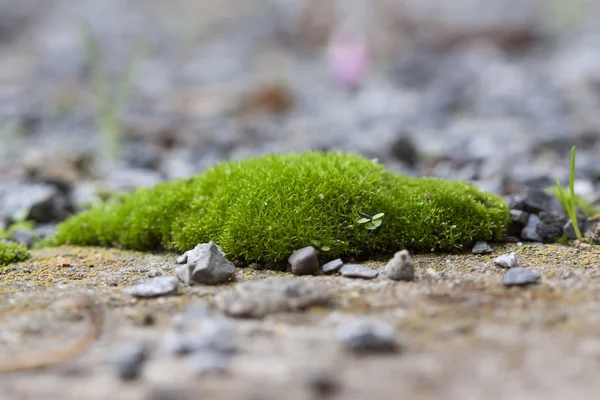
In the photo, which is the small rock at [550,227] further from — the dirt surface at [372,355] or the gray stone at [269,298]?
the gray stone at [269,298]

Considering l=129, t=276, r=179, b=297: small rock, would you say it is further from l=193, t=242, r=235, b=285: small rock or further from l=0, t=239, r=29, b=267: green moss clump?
l=0, t=239, r=29, b=267: green moss clump

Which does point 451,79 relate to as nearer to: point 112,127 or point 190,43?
point 112,127

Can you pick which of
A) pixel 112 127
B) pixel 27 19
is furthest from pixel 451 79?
pixel 27 19

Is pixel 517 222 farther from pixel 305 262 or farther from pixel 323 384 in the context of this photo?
pixel 323 384

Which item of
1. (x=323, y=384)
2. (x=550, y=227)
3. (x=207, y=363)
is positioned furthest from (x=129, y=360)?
(x=550, y=227)

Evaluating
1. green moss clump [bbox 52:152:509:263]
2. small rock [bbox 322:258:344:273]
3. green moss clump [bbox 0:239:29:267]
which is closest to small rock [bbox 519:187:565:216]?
green moss clump [bbox 52:152:509:263]

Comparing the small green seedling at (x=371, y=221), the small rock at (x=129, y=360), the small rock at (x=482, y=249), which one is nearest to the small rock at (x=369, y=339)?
the small rock at (x=129, y=360)
